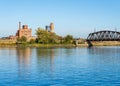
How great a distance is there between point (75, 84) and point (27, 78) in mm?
6711

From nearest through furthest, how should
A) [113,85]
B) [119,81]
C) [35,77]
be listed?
[113,85]
[119,81]
[35,77]

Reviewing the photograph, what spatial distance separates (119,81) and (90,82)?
10.9ft

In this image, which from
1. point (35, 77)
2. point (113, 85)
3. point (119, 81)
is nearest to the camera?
point (113, 85)

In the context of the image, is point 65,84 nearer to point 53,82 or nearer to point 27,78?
point 53,82

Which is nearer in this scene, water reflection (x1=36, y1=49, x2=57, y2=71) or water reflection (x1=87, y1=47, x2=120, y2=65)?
water reflection (x1=36, y1=49, x2=57, y2=71)

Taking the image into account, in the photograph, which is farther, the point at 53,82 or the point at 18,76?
the point at 18,76

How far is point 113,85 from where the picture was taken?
34031mm

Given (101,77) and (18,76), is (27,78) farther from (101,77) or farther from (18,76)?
(101,77)

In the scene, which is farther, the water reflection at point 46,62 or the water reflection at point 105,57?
the water reflection at point 105,57

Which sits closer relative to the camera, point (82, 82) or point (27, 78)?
point (82, 82)

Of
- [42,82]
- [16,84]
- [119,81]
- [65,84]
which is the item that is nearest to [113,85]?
[119,81]

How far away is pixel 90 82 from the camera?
35844 millimetres

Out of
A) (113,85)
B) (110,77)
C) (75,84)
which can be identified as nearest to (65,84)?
(75,84)

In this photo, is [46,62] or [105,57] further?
[105,57]
